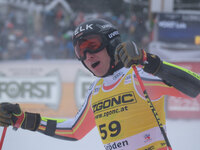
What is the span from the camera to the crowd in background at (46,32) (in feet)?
27.9

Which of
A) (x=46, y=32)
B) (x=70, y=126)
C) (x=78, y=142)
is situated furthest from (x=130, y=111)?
(x=46, y=32)

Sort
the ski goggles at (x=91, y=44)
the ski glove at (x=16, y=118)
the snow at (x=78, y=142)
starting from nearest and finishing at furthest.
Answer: the ski goggles at (x=91, y=44) < the ski glove at (x=16, y=118) < the snow at (x=78, y=142)

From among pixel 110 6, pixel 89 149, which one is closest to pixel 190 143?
pixel 89 149

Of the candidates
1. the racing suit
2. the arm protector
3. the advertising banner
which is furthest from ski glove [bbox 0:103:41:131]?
the advertising banner

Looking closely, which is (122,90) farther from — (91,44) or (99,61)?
(91,44)

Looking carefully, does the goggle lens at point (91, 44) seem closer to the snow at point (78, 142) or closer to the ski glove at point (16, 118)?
the ski glove at point (16, 118)

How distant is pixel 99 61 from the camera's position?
2676 mm

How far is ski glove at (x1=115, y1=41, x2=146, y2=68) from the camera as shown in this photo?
7.10 feet

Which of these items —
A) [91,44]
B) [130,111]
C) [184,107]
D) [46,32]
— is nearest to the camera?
[130,111]

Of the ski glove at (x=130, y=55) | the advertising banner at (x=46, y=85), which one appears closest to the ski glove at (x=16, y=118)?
the ski glove at (x=130, y=55)

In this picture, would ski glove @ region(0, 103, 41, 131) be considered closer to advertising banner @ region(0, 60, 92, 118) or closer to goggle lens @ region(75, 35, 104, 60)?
goggle lens @ region(75, 35, 104, 60)

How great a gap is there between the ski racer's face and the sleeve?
19.2 inches

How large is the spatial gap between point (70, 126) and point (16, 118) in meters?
0.50

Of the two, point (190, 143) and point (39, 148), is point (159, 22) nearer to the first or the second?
point (190, 143)
